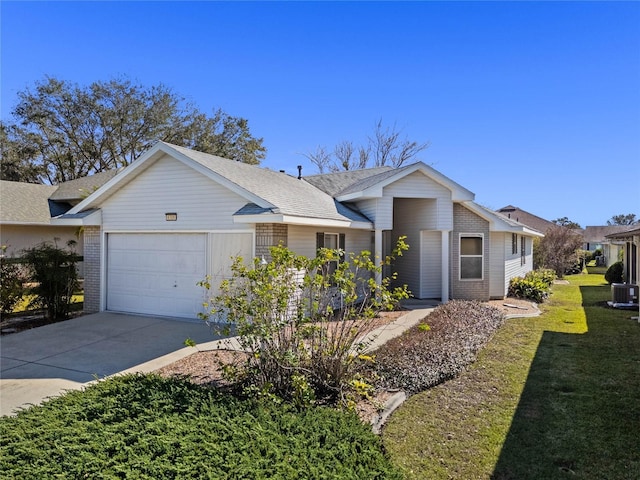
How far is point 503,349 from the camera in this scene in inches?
351

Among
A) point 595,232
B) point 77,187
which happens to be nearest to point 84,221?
point 77,187

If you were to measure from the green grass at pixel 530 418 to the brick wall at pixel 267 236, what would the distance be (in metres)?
5.05

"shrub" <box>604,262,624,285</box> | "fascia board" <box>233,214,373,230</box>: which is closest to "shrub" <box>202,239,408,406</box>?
"fascia board" <box>233,214,373,230</box>

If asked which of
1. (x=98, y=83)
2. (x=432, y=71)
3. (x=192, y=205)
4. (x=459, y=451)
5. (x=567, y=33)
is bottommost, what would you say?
(x=459, y=451)

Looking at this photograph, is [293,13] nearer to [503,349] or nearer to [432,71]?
[432,71]

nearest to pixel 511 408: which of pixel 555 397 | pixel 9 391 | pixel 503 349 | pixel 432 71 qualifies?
pixel 555 397

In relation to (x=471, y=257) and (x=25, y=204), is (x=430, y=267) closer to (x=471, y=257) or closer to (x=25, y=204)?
(x=471, y=257)

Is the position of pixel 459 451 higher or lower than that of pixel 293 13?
lower

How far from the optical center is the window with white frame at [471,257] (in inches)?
585

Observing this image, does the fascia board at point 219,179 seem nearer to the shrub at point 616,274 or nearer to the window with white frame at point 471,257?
the window with white frame at point 471,257

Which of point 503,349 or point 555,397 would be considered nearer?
point 555,397

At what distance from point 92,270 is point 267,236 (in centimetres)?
650

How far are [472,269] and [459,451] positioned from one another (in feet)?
36.9

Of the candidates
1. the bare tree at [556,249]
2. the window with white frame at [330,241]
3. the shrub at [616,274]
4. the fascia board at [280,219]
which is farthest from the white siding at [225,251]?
Result: the bare tree at [556,249]
